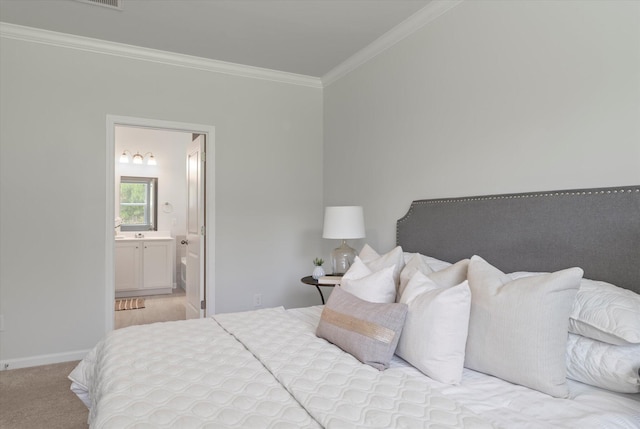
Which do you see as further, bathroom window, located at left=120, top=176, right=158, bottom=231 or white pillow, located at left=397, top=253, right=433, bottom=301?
bathroom window, located at left=120, top=176, right=158, bottom=231

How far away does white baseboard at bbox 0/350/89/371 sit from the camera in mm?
3090

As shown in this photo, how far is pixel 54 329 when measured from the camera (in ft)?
10.6

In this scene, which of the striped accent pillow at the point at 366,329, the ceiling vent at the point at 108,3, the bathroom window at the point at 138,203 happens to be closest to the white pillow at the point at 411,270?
the striped accent pillow at the point at 366,329

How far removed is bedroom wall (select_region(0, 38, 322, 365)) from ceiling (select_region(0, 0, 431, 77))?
0.29 m

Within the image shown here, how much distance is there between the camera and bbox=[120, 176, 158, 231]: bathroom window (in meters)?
6.21

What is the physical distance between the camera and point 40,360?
3.19m

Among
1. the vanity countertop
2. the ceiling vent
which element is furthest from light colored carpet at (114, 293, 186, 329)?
the ceiling vent

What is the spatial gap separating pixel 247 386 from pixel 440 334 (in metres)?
0.75

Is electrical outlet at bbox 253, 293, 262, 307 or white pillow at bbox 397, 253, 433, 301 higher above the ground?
white pillow at bbox 397, 253, 433, 301

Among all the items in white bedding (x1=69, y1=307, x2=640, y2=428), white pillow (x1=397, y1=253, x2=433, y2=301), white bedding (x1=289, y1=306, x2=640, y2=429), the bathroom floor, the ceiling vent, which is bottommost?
the bathroom floor

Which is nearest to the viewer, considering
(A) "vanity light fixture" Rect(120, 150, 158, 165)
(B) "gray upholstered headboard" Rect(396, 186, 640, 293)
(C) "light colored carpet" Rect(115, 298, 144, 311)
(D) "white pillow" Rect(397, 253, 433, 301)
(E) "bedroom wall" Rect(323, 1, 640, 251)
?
(B) "gray upholstered headboard" Rect(396, 186, 640, 293)

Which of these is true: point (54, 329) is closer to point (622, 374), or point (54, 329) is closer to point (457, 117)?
point (457, 117)

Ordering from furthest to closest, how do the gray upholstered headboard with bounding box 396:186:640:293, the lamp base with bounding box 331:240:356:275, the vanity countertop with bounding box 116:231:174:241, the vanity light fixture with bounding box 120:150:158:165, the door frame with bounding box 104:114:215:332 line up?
the vanity light fixture with bounding box 120:150:158:165 < the vanity countertop with bounding box 116:231:174:241 < the door frame with bounding box 104:114:215:332 < the lamp base with bounding box 331:240:356:275 < the gray upholstered headboard with bounding box 396:186:640:293

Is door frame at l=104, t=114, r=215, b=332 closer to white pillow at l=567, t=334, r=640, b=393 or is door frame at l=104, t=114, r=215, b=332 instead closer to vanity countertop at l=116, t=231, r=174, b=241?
vanity countertop at l=116, t=231, r=174, b=241
